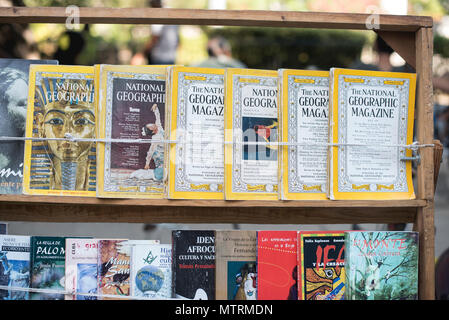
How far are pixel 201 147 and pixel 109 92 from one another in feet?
1.12

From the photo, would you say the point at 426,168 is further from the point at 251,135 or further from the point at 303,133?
the point at 251,135

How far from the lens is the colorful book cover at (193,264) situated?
147cm

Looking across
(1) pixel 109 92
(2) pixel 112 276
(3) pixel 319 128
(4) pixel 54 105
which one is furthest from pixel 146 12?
(2) pixel 112 276

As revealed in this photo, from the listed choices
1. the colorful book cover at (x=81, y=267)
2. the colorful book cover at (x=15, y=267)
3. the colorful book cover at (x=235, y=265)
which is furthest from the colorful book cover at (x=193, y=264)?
the colorful book cover at (x=15, y=267)

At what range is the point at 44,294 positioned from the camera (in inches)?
59.6

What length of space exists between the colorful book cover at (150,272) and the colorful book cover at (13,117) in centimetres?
44

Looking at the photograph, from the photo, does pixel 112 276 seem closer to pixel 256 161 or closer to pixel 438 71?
pixel 256 161

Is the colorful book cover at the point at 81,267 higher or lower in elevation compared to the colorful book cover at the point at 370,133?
lower

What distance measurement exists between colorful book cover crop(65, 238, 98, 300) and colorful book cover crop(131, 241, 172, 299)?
13 cm

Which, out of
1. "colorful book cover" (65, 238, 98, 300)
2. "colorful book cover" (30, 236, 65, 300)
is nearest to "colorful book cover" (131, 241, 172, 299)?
"colorful book cover" (65, 238, 98, 300)

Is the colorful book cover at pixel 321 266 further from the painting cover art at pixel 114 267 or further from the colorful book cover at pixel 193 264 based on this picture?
the painting cover art at pixel 114 267

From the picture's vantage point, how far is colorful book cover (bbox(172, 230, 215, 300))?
4.83 feet

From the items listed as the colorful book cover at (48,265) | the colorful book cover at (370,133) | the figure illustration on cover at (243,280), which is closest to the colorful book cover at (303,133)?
the colorful book cover at (370,133)

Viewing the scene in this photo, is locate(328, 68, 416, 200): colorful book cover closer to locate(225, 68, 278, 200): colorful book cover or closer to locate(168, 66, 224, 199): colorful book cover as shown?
locate(225, 68, 278, 200): colorful book cover
